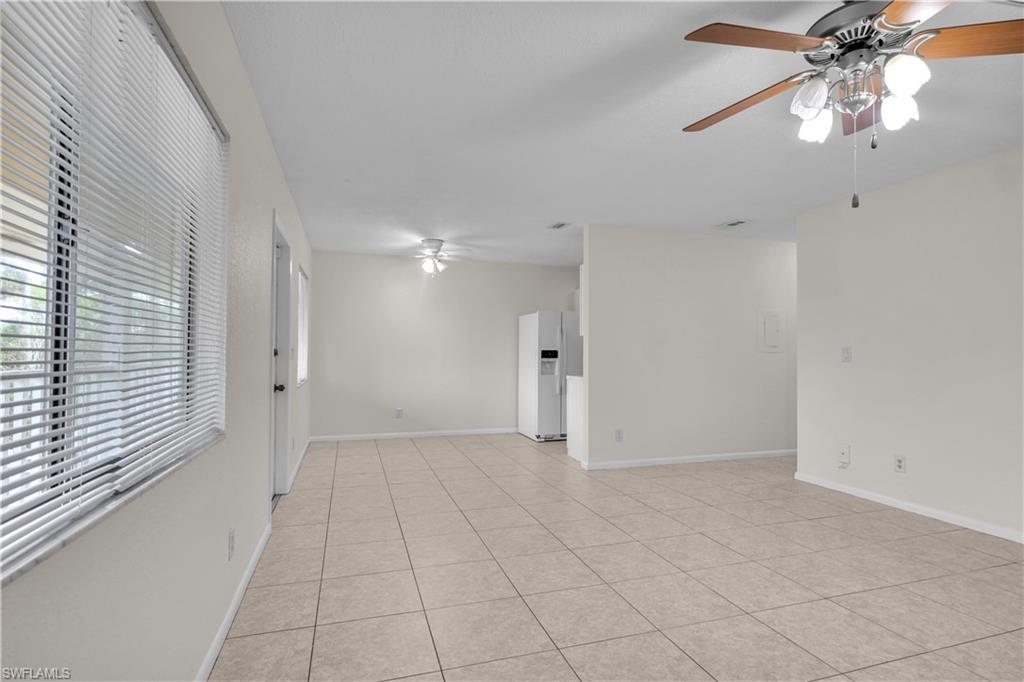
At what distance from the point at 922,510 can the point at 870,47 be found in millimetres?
3356

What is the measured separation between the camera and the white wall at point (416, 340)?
657 cm

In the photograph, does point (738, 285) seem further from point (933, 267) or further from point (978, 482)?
point (978, 482)

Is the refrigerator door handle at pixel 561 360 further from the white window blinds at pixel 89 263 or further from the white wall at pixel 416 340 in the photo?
the white window blinds at pixel 89 263

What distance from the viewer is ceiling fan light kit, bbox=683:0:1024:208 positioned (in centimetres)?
159

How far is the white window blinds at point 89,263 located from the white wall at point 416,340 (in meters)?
5.00

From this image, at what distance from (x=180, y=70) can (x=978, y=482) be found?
4.74m

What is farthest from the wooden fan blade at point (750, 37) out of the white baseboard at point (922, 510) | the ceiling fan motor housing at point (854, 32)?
the white baseboard at point (922, 510)

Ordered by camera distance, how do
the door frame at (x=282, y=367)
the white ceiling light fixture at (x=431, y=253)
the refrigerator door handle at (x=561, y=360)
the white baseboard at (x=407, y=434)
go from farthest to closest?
the refrigerator door handle at (x=561, y=360) < the white baseboard at (x=407, y=434) < the white ceiling light fixture at (x=431, y=253) < the door frame at (x=282, y=367)

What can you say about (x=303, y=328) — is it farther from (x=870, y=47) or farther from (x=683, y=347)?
(x=870, y=47)

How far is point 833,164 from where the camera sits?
11.4 feet

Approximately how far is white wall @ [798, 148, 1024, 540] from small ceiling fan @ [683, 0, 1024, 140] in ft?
7.02

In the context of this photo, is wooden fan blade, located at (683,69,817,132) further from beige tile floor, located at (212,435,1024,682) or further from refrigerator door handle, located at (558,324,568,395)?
refrigerator door handle, located at (558,324,568,395)
